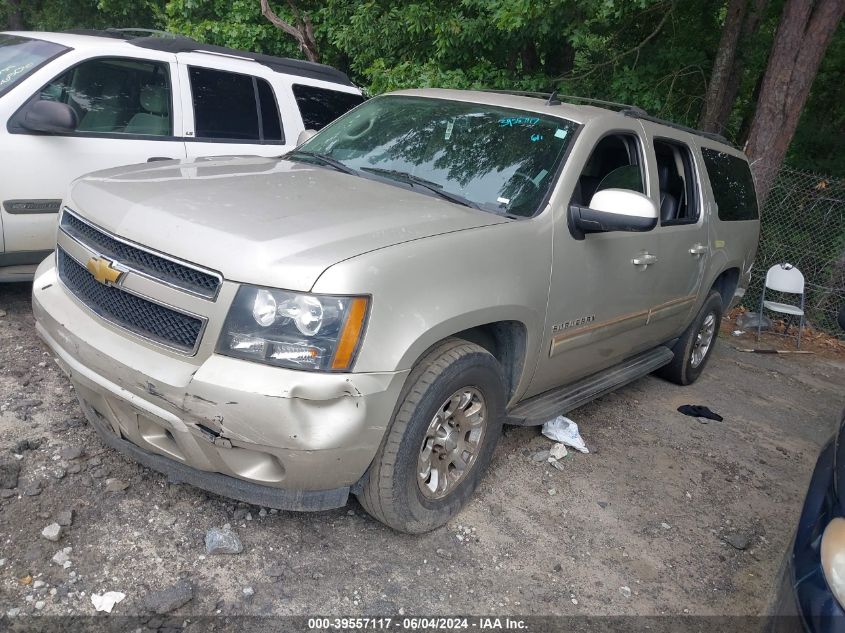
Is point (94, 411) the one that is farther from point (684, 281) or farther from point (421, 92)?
point (684, 281)

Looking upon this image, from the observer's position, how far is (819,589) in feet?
6.07

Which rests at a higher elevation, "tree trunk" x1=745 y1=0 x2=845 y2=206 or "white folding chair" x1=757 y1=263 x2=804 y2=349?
"tree trunk" x1=745 y1=0 x2=845 y2=206

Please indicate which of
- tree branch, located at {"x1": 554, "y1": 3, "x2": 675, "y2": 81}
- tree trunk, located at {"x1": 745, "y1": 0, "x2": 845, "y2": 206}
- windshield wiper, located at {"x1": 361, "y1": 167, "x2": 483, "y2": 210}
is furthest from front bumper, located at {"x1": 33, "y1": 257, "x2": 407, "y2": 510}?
tree branch, located at {"x1": 554, "y1": 3, "x2": 675, "y2": 81}

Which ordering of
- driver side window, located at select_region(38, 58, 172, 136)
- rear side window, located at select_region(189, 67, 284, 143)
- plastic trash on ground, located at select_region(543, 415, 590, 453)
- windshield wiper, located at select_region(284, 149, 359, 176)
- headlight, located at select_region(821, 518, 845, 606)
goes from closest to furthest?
headlight, located at select_region(821, 518, 845, 606)
windshield wiper, located at select_region(284, 149, 359, 176)
plastic trash on ground, located at select_region(543, 415, 590, 453)
driver side window, located at select_region(38, 58, 172, 136)
rear side window, located at select_region(189, 67, 284, 143)

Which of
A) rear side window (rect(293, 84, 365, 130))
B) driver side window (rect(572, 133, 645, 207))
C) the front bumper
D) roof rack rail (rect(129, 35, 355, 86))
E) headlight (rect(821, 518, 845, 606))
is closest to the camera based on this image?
headlight (rect(821, 518, 845, 606))

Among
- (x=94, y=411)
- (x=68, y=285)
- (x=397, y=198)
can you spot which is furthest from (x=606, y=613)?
(x=68, y=285)

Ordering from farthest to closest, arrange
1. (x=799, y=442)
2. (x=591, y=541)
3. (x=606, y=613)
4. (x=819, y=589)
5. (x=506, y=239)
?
(x=799, y=442), (x=591, y=541), (x=506, y=239), (x=606, y=613), (x=819, y=589)

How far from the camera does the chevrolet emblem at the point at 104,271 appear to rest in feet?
8.58

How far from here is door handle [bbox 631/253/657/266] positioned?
151 inches

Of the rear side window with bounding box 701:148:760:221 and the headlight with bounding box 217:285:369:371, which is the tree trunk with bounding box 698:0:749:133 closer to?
the rear side window with bounding box 701:148:760:221

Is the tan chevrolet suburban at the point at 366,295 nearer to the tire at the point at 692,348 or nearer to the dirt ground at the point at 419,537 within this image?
the dirt ground at the point at 419,537

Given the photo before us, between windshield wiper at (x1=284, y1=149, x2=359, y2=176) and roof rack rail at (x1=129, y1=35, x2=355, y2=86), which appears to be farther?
roof rack rail at (x1=129, y1=35, x2=355, y2=86)

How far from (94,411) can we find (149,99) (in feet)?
9.72

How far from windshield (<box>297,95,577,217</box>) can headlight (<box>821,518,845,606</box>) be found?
1.82 metres
